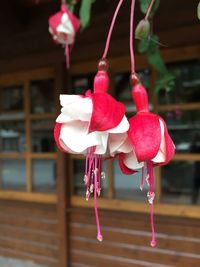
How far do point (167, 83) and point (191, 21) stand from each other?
123 centimetres

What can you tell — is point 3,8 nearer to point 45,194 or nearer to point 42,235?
point 45,194

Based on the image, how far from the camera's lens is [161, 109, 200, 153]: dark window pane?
2.49 metres

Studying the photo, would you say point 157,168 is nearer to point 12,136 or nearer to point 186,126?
point 186,126

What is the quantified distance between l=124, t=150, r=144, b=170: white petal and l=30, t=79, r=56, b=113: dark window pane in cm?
269

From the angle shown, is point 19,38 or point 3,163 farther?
point 3,163

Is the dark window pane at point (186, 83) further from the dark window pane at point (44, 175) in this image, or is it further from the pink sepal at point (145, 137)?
the pink sepal at point (145, 137)

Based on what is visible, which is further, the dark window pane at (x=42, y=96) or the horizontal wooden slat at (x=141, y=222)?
the dark window pane at (x=42, y=96)

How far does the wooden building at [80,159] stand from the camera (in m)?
2.49

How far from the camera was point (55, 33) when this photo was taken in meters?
1.33

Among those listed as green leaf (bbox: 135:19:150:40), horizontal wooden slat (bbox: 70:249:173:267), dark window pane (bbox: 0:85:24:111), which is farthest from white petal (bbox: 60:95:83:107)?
dark window pane (bbox: 0:85:24:111)

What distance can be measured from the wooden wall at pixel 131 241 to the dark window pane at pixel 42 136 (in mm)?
526

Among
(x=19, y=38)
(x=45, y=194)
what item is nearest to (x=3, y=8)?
(x=19, y=38)

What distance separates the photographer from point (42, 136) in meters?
3.20

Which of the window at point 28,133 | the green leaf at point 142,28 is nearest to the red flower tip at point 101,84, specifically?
the green leaf at point 142,28
